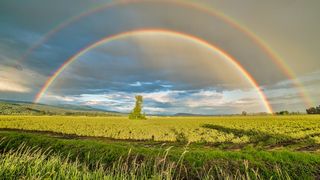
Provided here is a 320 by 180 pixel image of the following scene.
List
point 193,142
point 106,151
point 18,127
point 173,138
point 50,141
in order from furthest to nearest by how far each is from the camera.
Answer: point 18,127, point 173,138, point 193,142, point 50,141, point 106,151

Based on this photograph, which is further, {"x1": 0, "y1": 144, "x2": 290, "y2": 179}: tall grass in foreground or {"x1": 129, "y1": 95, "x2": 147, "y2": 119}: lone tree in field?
{"x1": 129, "y1": 95, "x2": 147, "y2": 119}: lone tree in field

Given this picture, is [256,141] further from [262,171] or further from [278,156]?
[262,171]

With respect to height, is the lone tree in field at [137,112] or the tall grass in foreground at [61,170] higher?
the lone tree in field at [137,112]

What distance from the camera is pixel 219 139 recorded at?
34656 millimetres

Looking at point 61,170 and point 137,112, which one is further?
point 137,112

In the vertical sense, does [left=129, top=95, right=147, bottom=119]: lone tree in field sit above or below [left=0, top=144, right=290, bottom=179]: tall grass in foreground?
above

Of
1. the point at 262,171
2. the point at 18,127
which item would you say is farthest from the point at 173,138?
the point at 18,127

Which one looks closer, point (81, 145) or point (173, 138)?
point (81, 145)

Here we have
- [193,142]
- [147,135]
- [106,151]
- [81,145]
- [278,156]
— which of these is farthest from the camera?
[147,135]

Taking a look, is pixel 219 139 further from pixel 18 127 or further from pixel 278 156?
pixel 18 127

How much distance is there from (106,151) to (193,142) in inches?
598

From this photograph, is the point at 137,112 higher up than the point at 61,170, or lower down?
higher up

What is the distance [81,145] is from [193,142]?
1494cm

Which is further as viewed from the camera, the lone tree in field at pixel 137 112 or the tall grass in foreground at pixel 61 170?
the lone tree in field at pixel 137 112
